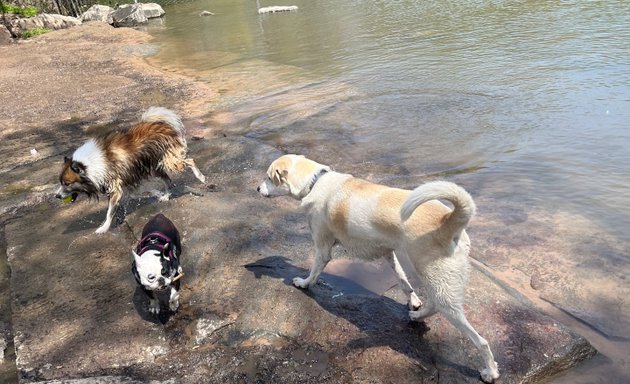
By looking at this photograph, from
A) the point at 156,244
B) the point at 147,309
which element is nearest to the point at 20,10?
the point at 156,244

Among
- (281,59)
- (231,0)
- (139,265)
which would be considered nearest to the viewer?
(139,265)

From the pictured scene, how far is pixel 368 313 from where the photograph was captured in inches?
165

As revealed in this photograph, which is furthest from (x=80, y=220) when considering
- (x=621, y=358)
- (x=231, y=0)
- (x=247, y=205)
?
(x=231, y=0)

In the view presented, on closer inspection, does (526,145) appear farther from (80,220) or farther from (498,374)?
(80,220)

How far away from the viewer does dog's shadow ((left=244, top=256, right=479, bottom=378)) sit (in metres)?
3.76

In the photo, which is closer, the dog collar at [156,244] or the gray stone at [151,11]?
the dog collar at [156,244]

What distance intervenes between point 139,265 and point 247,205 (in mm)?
2311

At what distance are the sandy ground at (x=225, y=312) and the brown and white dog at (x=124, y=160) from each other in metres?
0.39

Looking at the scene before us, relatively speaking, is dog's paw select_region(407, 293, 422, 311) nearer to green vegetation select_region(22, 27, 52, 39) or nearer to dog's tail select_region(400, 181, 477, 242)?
dog's tail select_region(400, 181, 477, 242)

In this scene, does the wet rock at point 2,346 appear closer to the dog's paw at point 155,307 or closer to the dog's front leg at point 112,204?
the dog's paw at point 155,307

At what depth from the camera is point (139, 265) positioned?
13.5 feet

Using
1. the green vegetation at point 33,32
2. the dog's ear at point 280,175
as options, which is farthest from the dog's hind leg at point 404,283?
the green vegetation at point 33,32

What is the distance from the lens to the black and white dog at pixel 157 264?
408 centimetres

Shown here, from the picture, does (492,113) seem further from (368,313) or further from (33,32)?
(33,32)
